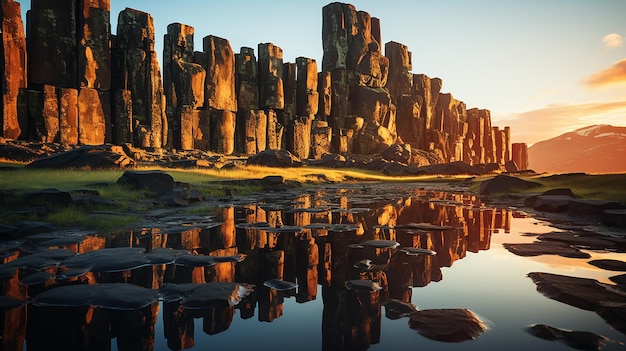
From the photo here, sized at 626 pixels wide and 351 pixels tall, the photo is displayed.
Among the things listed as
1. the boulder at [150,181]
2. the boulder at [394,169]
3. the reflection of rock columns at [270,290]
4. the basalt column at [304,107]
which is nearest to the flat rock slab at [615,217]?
the reflection of rock columns at [270,290]

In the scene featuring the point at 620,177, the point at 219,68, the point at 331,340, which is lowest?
the point at 331,340

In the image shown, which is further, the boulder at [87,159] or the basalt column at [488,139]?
the basalt column at [488,139]

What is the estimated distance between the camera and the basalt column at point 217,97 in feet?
81.8

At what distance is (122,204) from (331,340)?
661 cm

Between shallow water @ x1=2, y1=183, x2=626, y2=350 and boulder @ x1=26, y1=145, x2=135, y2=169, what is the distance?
993 cm

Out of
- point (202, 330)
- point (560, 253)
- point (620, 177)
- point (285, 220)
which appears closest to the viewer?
point (202, 330)

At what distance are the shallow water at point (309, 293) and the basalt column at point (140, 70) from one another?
59.2 feet

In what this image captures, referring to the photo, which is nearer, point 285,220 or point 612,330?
point 612,330

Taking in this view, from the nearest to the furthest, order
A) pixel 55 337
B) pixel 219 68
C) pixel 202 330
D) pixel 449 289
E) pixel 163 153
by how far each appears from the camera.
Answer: pixel 55 337, pixel 202 330, pixel 449 289, pixel 163 153, pixel 219 68

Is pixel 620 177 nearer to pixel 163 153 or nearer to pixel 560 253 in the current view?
pixel 560 253

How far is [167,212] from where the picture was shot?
7.29m

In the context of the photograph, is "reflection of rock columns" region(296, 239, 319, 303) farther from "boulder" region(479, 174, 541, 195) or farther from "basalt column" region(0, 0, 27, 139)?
"basalt column" region(0, 0, 27, 139)

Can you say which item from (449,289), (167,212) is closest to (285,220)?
Answer: (167,212)

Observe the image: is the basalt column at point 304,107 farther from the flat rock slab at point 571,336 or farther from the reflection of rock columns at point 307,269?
the flat rock slab at point 571,336
